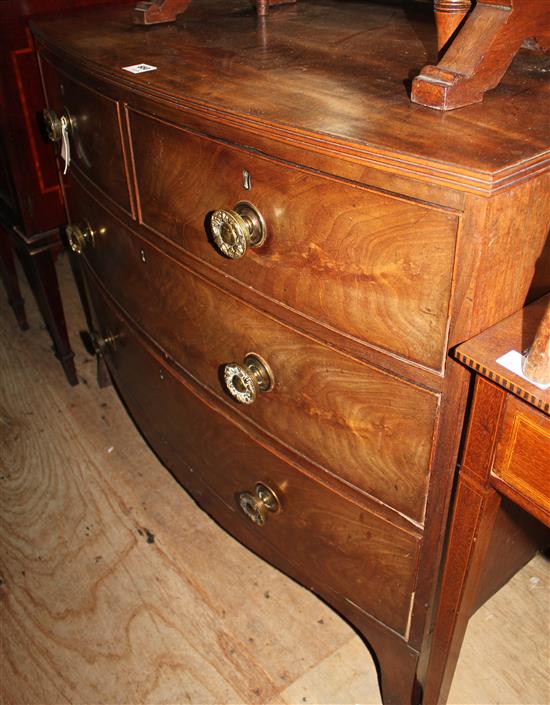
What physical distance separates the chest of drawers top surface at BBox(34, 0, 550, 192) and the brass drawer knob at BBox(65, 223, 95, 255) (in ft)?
1.06

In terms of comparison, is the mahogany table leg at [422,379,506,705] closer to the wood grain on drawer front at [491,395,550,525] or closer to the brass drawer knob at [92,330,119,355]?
the wood grain on drawer front at [491,395,550,525]

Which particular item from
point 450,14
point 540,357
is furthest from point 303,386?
point 450,14

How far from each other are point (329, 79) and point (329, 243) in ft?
0.73

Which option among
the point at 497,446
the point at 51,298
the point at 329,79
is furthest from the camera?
the point at 51,298

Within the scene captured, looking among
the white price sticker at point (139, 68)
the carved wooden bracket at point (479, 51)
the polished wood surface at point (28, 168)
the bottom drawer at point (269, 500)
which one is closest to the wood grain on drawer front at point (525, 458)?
the bottom drawer at point (269, 500)

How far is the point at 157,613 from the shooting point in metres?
1.25

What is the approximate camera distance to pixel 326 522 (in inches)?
35.2

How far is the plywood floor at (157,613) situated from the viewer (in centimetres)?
113

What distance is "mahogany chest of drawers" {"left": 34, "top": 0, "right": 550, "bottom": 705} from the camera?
585 mm

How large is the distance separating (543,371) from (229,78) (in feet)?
1.62

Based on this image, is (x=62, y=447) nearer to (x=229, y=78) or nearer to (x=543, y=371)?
(x=229, y=78)

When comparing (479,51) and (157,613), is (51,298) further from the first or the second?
(479,51)

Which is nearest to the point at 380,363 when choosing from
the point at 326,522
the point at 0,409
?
the point at 326,522

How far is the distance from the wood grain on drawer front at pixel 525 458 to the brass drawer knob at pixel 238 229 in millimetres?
316
